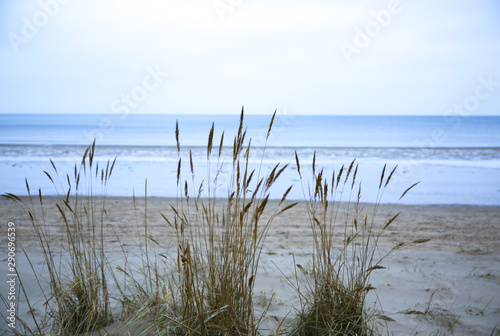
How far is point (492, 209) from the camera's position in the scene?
22.0 ft

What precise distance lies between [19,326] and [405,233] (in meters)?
4.11

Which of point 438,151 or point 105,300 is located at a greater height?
point 438,151

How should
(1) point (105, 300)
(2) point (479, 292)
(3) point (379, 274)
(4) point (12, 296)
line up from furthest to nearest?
(3) point (379, 274)
(2) point (479, 292)
(4) point (12, 296)
(1) point (105, 300)

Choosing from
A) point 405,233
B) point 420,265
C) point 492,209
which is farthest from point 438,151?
point 420,265

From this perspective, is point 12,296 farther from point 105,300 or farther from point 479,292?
point 479,292

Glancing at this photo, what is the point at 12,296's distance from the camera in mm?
2410

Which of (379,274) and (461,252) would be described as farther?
(461,252)

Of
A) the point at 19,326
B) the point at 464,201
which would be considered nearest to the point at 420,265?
the point at 19,326

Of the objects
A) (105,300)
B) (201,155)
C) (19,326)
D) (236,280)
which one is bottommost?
(19,326)

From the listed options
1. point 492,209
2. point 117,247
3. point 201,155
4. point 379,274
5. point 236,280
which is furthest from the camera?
point 201,155

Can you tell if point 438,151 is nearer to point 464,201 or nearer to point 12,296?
point 464,201

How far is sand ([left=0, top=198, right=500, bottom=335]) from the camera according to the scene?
98.0 inches

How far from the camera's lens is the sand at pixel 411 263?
2488 millimetres

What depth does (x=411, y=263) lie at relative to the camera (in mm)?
3680
